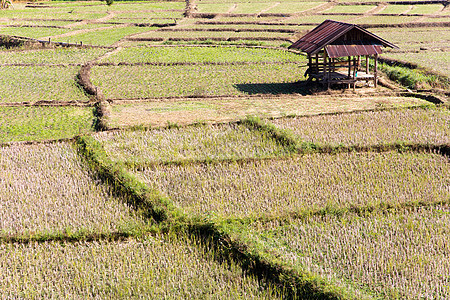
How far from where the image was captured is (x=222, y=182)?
1026cm

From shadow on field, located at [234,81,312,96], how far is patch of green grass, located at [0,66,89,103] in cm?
601

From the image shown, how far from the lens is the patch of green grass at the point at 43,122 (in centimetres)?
1367

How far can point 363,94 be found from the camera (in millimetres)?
17172

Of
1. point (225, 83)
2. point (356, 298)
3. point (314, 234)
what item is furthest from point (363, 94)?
point (356, 298)

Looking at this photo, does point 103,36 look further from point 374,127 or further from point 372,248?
point 372,248

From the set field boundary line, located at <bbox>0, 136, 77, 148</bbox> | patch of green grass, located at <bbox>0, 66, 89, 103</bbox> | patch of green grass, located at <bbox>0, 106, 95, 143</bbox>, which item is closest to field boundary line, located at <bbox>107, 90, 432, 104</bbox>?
patch of green grass, located at <bbox>0, 106, 95, 143</bbox>

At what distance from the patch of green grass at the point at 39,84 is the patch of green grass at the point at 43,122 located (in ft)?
4.49

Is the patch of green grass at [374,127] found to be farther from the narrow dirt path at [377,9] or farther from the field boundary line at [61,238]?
the narrow dirt path at [377,9]

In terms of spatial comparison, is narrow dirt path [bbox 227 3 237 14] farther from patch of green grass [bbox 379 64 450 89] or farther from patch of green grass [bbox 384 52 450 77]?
patch of green grass [bbox 379 64 450 89]

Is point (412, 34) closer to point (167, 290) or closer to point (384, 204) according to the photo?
point (384, 204)

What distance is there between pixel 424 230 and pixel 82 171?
7244 mm

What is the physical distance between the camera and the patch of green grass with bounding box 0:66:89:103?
17828 millimetres

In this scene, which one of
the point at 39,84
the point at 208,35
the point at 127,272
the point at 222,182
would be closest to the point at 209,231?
the point at 127,272

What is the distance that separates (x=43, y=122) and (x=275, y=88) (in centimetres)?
858
